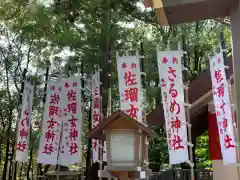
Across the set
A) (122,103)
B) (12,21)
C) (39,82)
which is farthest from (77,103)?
(12,21)

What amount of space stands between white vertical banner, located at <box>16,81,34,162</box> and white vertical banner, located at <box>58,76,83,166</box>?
89 cm

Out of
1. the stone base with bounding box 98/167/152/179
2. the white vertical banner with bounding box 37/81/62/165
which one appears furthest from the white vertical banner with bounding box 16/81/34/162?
the stone base with bounding box 98/167/152/179

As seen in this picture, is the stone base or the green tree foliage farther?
the green tree foliage

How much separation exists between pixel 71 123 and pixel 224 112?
12.7 feet

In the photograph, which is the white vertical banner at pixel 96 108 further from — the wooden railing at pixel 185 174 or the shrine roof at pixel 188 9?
the shrine roof at pixel 188 9

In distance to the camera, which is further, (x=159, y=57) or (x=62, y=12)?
(x=62, y=12)

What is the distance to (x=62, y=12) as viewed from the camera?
325 inches

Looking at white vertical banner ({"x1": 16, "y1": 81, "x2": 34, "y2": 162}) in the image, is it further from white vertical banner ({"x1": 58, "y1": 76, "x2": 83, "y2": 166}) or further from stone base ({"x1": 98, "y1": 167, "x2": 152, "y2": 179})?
stone base ({"x1": 98, "y1": 167, "x2": 152, "y2": 179})

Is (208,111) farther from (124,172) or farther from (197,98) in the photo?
(124,172)

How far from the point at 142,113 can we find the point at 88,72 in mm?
3277

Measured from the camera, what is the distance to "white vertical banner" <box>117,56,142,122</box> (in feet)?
22.5


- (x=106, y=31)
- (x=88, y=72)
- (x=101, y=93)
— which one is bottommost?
(x=101, y=93)

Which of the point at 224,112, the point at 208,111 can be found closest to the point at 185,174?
the point at 208,111

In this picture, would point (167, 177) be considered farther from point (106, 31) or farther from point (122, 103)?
point (106, 31)
